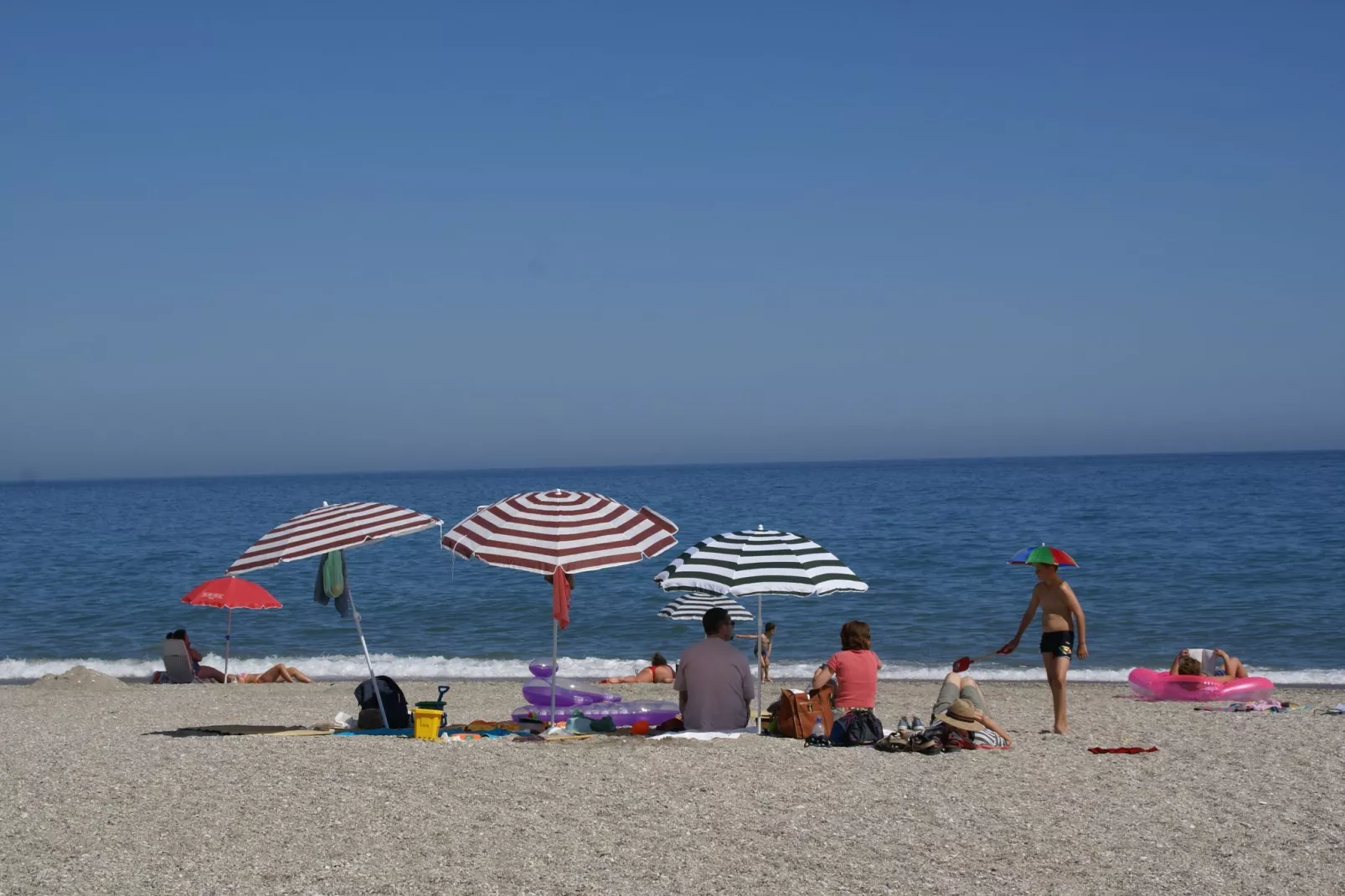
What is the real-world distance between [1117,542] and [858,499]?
114 ft

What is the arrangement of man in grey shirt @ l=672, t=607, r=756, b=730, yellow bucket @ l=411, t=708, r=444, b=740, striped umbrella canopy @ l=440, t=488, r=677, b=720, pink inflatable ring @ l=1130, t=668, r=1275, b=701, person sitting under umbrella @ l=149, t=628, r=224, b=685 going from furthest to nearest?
person sitting under umbrella @ l=149, t=628, r=224, b=685, pink inflatable ring @ l=1130, t=668, r=1275, b=701, yellow bucket @ l=411, t=708, r=444, b=740, man in grey shirt @ l=672, t=607, r=756, b=730, striped umbrella canopy @ l=440, t=488, r=677, b=720

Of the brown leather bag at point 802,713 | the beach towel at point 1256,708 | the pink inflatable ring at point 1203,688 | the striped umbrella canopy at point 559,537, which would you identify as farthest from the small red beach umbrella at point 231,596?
the beach towel at point 1256,708

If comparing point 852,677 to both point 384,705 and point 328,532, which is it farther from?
point 328,532

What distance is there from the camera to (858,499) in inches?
2763

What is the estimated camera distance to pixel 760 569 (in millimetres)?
9250

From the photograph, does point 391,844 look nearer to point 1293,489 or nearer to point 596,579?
point 596,579

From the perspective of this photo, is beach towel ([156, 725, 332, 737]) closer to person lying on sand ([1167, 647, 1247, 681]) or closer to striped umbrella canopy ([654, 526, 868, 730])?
striped umbrella canopy ([654, 526, 868, 730])

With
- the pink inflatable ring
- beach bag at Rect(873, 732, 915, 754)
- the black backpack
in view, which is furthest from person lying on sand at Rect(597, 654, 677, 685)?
beach bag at Rect(873, 732, 915, 754)

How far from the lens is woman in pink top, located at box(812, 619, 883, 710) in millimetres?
9680

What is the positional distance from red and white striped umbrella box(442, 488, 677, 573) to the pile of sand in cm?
856

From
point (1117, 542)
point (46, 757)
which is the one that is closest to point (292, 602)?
point (46, 757)

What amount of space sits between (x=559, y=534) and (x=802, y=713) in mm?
2597

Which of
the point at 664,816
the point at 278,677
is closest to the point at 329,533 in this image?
the point at 664,816

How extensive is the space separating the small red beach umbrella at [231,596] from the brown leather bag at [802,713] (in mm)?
8586
